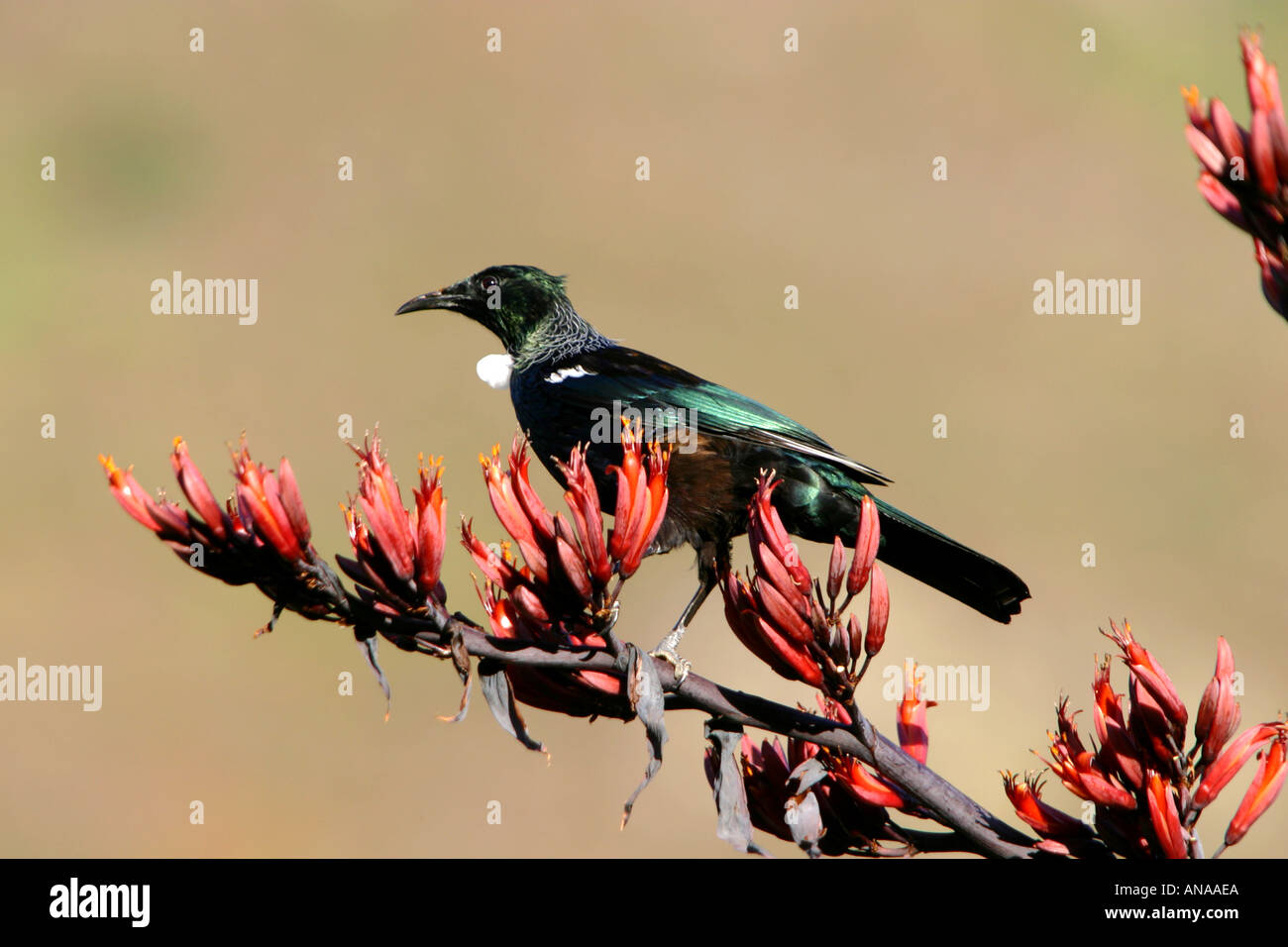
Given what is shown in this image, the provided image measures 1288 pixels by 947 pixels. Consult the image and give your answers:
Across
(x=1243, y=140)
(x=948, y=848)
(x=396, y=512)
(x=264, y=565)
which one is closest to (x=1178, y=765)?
(x=948, y=848)

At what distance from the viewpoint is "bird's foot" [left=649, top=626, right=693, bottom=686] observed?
8.54 ft

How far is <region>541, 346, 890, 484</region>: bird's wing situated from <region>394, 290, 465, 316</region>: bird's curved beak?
1.87 feet

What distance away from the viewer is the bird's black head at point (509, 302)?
5.12 metres

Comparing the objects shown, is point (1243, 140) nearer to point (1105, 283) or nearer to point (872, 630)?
point (872, 630)

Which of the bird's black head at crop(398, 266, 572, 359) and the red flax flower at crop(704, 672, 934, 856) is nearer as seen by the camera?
the red flax flower at crop(704, 672, 934, 856)

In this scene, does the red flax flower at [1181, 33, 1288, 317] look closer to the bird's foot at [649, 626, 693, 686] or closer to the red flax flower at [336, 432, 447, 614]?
the bird's foot at [649, 626, 693, 686]

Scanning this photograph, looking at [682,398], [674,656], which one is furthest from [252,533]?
[682,398]

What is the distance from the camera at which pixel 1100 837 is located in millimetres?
2654

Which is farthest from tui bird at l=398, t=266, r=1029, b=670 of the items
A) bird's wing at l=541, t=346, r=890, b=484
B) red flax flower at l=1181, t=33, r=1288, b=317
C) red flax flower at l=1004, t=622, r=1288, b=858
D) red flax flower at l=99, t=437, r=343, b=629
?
red flax flower at l=1181, t=33, r=1288, b=317

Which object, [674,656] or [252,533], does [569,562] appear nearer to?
[252,533]

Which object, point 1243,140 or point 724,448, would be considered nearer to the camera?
point 1243,140

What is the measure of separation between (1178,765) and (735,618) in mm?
968

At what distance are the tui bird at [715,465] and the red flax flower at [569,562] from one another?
0.75 meters

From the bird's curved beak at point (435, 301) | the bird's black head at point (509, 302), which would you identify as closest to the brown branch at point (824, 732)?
the bird's curved beak at point (435, 301)
